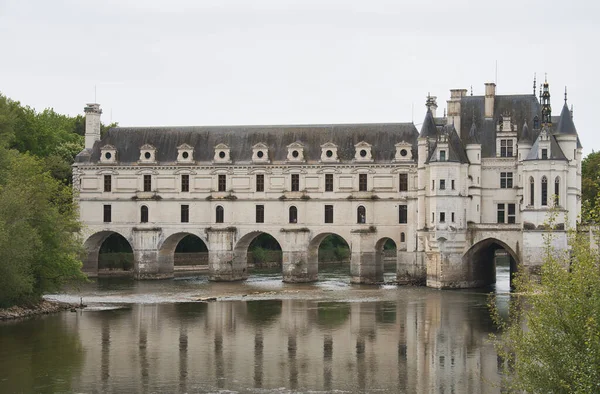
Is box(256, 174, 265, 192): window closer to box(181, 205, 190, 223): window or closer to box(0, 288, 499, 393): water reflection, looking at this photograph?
box(181, 205, 190, 223): window

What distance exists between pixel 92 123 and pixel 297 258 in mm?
17689

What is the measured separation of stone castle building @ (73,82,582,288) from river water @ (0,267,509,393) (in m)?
5.11

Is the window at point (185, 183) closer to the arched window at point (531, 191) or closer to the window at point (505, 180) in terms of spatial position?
the window at point (505, 180)

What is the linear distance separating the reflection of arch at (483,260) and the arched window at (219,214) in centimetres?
1737

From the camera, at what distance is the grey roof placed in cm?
6331

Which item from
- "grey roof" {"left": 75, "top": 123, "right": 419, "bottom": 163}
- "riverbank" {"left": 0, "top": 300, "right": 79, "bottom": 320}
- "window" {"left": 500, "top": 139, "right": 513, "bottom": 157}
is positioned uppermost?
"grey roof" {"left": 75, "top": 123, "right": 419, "bottom": 163}

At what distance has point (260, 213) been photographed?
64375 mm

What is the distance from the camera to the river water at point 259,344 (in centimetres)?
2803

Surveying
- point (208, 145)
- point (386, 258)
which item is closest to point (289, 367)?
point (208, 145)

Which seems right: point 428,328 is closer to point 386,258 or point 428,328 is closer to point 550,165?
point 550,165

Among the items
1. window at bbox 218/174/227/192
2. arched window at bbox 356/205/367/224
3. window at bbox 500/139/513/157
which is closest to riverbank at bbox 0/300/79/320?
window at bbox 218/174/227/192

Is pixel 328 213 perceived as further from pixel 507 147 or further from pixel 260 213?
pixel 507 147

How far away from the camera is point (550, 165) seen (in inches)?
2064

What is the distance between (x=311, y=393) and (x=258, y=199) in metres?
38.2
